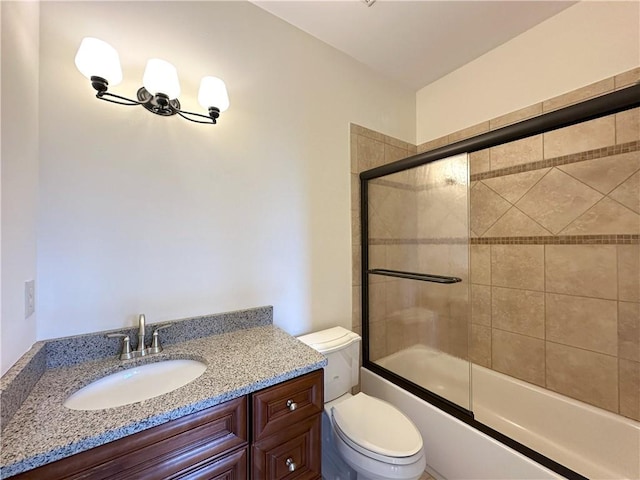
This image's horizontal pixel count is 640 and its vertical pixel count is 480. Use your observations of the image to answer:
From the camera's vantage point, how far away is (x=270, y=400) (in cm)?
90

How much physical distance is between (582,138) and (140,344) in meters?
2.55

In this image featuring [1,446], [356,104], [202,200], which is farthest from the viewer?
[356,104]

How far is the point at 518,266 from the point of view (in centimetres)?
182

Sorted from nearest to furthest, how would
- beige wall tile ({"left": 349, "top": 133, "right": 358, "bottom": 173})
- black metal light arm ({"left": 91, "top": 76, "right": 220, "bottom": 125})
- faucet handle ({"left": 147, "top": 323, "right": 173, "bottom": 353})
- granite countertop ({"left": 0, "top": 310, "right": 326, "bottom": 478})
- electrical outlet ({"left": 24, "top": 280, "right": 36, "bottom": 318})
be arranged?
granite countertop ({"left": 0, "top": 310, "right": 326, "bottom": 478})
electrical outlet ({"left": 24, "top": 280, "right": 36, "bottom": 318})
black metal light arm ({"left": 91, "top": 76, "right": 220, "bottom": 125})
faucet handle ({"left": 147, "top": 323, "right": 173, "bottom": 353})
beige wall tile ({"left": 349, "top": 133, "right": 358, "bottom": 173})

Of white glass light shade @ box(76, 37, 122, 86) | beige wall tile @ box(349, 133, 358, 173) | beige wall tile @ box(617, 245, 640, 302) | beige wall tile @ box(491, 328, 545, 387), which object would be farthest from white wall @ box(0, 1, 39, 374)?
beige wall tile @ box(617, 245, 640, 302)

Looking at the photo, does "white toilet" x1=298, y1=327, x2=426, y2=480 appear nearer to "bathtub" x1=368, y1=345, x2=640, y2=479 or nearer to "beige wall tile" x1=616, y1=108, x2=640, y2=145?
"bathtub" x1=368, y1=345, x2=640, y2=479

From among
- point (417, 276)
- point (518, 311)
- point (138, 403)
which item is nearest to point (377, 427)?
point (417, 276)

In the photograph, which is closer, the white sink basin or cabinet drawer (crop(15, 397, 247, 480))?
cabinet drawer (crop(15, 397, 247, 480))

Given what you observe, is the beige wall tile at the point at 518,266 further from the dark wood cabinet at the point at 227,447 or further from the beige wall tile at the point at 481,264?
the dark wood cabinet at the point at 227,447

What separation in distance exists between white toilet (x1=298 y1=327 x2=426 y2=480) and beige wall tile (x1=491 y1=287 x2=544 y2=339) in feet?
3.52

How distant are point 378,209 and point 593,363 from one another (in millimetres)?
1541

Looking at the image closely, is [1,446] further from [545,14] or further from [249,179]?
[545,14]

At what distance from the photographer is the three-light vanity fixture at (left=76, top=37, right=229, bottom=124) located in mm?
954

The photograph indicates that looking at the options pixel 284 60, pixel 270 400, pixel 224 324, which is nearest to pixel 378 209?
pixel 284 60
